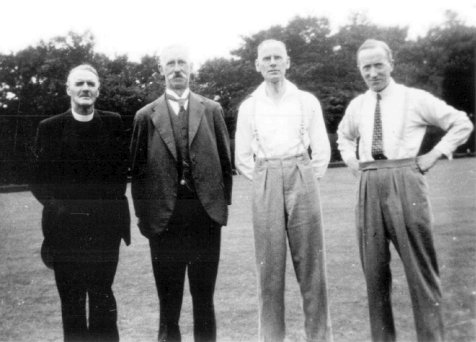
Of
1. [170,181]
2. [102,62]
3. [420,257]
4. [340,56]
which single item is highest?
[340,56]

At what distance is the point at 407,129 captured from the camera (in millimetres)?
3303

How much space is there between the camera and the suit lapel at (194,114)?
3431mm

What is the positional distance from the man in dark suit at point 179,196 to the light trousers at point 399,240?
98 centimetres

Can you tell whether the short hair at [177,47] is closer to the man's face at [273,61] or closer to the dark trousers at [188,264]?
the man's face at [273,61]

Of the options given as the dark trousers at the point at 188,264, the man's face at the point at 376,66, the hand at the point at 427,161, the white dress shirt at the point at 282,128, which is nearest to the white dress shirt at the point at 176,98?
the white dress shirt at the point at 282,128

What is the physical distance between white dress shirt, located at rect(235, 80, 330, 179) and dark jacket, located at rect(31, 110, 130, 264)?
3.12 ft

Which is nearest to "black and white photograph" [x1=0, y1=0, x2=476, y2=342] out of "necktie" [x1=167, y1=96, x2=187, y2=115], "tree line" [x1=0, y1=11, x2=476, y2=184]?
"necktie" [x1=167, y1=96, x2=187, y2=115]

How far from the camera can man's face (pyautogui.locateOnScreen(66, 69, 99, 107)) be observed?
337 cm

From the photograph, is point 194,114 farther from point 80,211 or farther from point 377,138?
point 377,138

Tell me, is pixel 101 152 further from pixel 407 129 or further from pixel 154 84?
pixel 154 84

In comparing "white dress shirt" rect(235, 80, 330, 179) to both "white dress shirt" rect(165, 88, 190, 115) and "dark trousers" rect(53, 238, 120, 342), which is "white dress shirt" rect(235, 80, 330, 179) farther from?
"dark trousers" rect(53, 238, 120, 342)

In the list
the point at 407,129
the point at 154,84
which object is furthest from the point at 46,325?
the point at 154,84

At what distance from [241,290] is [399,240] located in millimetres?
2329

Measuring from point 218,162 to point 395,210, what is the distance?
121 cm
